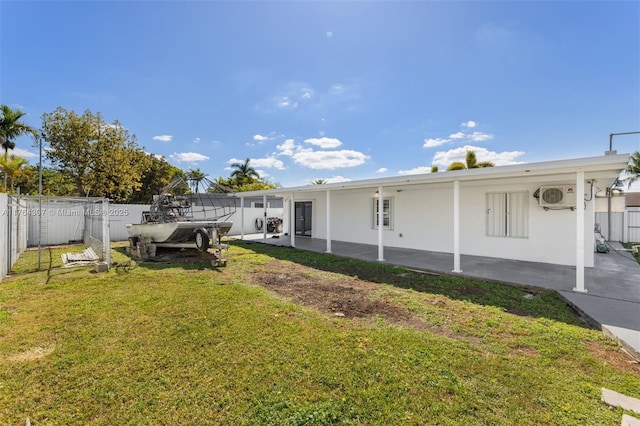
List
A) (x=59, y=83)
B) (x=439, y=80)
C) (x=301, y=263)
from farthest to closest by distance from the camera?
(x=59, y=83) < (x=439, y=80) < (x=301, y=263)

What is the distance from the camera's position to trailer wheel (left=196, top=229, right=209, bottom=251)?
918cm

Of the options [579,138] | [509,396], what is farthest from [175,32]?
[579,138]

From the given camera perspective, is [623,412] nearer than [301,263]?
Yes

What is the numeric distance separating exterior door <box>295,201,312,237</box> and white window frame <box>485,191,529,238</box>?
8.69 m

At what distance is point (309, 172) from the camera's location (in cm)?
4203

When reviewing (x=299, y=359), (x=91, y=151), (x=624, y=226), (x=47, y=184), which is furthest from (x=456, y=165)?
(x=47, y=184)

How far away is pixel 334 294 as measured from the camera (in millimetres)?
5531

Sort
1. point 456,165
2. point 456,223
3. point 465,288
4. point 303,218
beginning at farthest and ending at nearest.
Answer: point 456,165 < point 303,218 < point 456,223 < point 465,288

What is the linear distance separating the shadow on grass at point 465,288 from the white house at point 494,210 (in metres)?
0.86

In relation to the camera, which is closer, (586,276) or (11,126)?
(586,276)

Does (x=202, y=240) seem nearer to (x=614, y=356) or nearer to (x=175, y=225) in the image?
(x=175, y=225)

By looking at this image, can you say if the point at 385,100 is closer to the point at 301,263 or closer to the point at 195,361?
the point at 301,263

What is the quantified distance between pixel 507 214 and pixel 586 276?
276 cm

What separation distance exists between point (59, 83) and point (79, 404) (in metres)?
14.9
